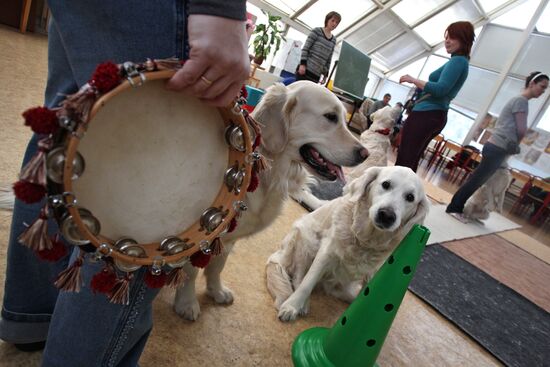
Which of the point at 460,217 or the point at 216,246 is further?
the point at 460,217

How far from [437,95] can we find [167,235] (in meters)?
2.88

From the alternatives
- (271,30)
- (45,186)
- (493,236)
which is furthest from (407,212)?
(271,30)

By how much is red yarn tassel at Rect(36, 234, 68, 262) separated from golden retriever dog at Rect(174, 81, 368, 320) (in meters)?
0.79

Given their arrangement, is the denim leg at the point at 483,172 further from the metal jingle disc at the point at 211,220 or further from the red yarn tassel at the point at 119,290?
the red yarn tassel at the point at 119,290

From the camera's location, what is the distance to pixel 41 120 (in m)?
0.38

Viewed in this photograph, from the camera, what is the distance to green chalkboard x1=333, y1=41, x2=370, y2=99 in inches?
240

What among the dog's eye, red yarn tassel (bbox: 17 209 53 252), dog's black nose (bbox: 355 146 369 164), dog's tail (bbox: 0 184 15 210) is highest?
the dog's eye

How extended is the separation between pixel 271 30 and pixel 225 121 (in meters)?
8.33

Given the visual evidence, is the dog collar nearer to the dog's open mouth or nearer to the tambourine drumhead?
the dog's open mouth

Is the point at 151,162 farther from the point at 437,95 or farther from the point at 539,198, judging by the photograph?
the point at 539,198

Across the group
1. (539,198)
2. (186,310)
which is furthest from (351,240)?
(539,198)

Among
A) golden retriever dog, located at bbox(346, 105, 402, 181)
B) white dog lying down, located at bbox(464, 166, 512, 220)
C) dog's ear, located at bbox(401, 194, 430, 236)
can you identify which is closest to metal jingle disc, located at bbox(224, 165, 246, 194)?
dog's ear, located at bbox(401, 194, 430, 236)

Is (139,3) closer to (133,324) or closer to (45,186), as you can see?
(45,186)

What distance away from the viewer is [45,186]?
401 mm
